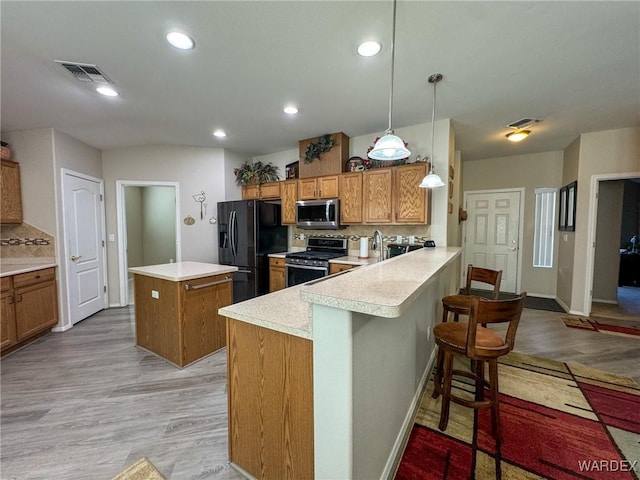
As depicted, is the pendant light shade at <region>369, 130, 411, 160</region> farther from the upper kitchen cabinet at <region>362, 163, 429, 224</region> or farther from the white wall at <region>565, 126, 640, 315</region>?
the white wall at <region>565, 126, 640, 315</region>

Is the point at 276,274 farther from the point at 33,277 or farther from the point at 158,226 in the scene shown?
the point at 158,226

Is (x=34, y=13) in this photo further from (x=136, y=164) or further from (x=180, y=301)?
(x=136, y=164)

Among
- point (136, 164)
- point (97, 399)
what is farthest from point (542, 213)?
point (136, 164)

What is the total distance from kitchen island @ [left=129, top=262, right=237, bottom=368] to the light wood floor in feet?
0.47

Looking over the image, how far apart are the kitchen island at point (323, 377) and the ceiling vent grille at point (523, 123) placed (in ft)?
10.4

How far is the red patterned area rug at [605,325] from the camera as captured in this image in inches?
135

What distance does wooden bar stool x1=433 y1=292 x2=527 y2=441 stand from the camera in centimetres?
146

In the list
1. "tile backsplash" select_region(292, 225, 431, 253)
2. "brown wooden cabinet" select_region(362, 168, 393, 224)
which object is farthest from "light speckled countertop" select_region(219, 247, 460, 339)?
"tile backsplash" select_region(292, 225, 431, 253)

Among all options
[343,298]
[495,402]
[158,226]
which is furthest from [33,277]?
[495,402]

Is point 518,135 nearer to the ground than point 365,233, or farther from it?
farther from it

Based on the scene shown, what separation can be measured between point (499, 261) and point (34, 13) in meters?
6.83

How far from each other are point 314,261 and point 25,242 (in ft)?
12.5

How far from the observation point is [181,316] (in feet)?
8.34

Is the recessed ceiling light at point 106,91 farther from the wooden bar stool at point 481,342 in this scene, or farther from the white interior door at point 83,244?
the wooden bar stool at point 481,342
